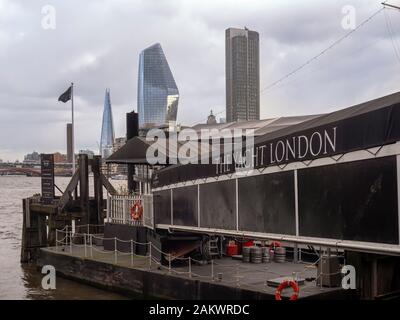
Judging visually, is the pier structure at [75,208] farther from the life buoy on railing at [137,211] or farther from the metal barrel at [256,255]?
the metal barrel at [256,255]

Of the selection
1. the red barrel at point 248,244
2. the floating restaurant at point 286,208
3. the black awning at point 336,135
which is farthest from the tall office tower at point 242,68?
the black awning at point 336,135

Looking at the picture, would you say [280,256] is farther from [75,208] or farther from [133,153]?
[75,208]

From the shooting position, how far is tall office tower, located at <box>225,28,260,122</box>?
91.4 ft

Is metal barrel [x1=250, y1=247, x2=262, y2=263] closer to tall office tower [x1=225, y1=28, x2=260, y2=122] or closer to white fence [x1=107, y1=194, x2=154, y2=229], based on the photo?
white fence [x1=107, y1=194, x2=154, y2=229]

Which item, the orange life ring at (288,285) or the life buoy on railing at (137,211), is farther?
the life buoy on railing at (137,211)

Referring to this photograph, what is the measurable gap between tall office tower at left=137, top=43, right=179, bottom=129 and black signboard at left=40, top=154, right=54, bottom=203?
10.1 metres

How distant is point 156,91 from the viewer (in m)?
80.0

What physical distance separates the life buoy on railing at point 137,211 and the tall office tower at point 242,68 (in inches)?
378

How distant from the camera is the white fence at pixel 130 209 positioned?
20.7 meters

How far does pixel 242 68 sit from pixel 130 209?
10780 millimetres

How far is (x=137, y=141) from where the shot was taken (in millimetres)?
23703

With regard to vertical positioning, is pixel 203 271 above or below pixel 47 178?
below

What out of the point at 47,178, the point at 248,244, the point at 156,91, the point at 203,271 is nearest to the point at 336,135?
the point at 203,271

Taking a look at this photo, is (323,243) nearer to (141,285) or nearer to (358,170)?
(358,170)
